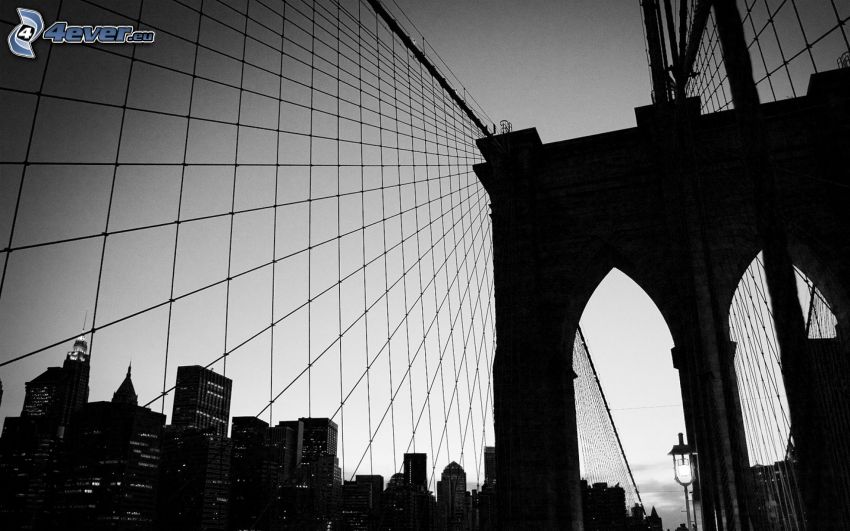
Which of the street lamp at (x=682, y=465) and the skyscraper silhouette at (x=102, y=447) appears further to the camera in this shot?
the street lamp at (x=682, y=465)

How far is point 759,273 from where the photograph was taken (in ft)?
42.5

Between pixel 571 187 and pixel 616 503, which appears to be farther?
pixel 616 503

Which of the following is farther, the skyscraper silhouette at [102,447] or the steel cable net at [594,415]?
the steel cable net at [594,415]

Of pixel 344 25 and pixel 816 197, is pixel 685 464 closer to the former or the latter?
pixel 816 197

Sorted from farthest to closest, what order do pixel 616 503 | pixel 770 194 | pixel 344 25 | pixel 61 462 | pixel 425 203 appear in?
1. pixel 616 503
2. pixel 425 203
3. pixel 344 25
4. pixel 61 462
5. pixel 770 194

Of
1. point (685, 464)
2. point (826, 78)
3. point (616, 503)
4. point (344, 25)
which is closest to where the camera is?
point (344, 25)

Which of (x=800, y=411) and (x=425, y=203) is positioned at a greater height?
(x=425, y=203)

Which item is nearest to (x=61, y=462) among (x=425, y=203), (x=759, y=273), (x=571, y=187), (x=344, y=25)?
(x=344, y=25)

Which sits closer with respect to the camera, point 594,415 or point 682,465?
point 682,465

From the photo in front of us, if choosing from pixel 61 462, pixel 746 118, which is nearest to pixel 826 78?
pixel 746 118

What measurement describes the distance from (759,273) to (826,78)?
3974 mm

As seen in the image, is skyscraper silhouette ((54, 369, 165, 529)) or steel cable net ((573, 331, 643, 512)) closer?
skyscraper silhouette ((54, 369, 165, 529))

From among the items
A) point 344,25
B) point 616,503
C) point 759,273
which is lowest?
point 616,503

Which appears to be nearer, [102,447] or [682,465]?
[682,465]
